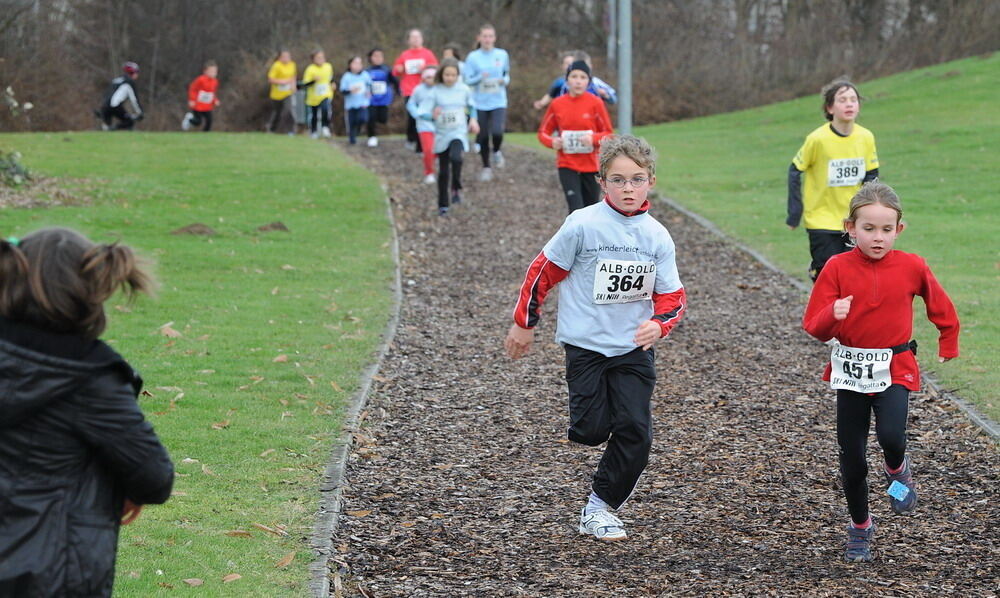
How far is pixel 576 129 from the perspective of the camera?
13391 millimetres

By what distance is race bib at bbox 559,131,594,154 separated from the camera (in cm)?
1316

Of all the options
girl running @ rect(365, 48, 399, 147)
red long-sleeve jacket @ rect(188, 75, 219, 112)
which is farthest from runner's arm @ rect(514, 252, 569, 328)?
Result: red long-sleeve jacket @ rect(188, 75, 219, 112)

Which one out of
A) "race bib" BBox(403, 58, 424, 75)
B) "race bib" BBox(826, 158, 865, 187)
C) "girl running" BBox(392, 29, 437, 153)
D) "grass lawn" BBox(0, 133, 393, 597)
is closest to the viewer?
"grass lawn" BBox(0, 133, 393, 597)

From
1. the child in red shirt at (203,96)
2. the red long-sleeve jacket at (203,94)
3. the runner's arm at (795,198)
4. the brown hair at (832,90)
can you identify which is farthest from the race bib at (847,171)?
the red long-sleeve jacket at (203,94)

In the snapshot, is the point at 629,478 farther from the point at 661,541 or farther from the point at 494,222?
the point at 494,222

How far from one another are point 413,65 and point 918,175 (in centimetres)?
904

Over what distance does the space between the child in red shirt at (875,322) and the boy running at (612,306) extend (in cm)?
70

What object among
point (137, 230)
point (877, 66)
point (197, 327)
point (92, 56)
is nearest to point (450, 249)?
point (137, 230)

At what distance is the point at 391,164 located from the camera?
2416cm

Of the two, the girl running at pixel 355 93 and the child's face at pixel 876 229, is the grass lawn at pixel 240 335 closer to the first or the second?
the child's face at pixel 876 229

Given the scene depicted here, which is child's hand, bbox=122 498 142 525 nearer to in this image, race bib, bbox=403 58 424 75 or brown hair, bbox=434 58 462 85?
brown hair, bbox=434 58 462 85

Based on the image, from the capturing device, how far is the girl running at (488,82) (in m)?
19.7

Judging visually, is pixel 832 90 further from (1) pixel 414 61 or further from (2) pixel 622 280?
(1) pixel 414 61

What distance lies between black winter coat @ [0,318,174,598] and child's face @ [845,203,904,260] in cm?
325
